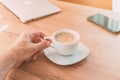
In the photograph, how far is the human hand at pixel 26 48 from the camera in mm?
794

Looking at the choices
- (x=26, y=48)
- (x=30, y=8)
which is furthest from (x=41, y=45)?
(x=30, y=8)

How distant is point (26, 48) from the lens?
0.81m

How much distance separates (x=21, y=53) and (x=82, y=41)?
29 centimetres

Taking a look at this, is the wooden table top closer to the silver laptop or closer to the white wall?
the silver laptop

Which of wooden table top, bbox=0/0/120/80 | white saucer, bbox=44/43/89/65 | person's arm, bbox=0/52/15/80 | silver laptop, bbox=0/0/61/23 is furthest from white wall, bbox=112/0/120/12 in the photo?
person's arm, bbox=0/52/15/80

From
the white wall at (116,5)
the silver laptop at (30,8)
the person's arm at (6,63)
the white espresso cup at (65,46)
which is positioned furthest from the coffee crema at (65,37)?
the white wall at (116,5)

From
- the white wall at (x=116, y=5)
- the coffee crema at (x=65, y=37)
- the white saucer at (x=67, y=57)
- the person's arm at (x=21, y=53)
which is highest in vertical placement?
the coffee crema at (x=65, y=37)

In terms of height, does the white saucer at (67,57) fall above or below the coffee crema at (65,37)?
below

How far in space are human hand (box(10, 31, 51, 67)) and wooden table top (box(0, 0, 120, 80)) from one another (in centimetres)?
3

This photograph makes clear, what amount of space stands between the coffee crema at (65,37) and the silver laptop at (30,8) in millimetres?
324

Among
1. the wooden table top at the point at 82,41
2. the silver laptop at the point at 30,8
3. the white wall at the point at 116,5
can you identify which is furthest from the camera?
the white wall at the point at 116,5

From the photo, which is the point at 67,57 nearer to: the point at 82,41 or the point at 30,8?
the point at 82,41

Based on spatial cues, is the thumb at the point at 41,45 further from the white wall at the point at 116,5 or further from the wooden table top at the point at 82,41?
the white wall at the point at 116,5

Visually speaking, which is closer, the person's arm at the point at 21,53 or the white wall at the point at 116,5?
the person's arm at the point at 21,53
